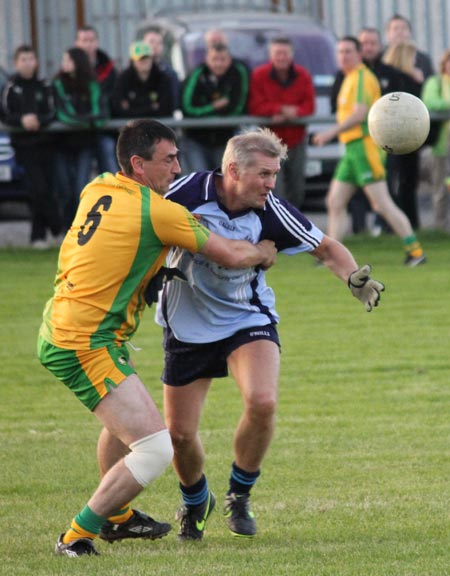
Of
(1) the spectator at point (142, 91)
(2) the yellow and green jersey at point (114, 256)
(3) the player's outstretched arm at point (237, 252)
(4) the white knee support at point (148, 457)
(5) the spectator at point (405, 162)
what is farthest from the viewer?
(5) the spectator at point (405, 162)

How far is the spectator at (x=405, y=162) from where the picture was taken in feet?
53.1

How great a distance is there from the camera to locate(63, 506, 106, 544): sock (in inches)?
240

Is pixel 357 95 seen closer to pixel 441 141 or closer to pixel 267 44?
pixel 441 141

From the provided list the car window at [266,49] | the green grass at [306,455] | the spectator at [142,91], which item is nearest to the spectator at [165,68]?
the spectator at [142,91]

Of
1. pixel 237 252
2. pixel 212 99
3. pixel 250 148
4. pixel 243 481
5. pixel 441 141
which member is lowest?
pixel 441 141

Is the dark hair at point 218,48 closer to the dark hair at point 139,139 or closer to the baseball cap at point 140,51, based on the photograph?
the baseball cap at point 140,51

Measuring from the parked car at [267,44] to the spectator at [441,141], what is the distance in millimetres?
2117

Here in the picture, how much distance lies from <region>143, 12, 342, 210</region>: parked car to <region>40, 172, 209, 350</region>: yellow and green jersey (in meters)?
12.7

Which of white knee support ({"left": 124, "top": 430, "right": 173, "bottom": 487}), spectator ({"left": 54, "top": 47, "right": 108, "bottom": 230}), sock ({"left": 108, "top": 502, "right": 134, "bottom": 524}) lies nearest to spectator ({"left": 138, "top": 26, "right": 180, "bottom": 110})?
spectator ({"left": 54, "top": 47, "right": 108, "bottom": 230})

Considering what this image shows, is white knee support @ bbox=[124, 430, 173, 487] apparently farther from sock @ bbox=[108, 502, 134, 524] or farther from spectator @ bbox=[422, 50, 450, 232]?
spectator @ bbox=[422, 50, 450, 232]

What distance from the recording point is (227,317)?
6.66m

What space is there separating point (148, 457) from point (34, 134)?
10.6 metres

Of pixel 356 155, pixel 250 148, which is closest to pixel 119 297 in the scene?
pixel 250 148

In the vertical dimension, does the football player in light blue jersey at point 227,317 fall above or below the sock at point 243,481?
above
